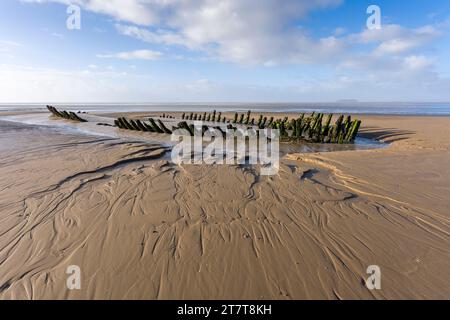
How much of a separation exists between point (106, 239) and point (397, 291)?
3972mm

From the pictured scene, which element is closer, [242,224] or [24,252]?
[24,252]

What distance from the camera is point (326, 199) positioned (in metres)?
5.32

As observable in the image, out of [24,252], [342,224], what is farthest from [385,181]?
[24,252]

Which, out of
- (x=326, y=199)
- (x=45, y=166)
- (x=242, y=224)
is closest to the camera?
(x=242, y=224)

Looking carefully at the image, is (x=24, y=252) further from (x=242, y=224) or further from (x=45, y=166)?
(x=45, y=166)

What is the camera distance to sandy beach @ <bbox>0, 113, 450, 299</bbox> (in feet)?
9.89

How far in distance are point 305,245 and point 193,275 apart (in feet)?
5.63

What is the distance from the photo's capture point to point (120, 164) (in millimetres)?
7902

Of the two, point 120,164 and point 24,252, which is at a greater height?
point 120,164

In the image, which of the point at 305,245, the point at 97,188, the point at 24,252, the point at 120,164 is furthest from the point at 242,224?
the point at 120,164

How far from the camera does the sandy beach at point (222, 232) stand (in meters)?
3.02

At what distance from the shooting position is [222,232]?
13.2 ft
